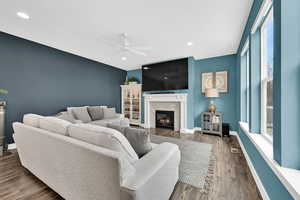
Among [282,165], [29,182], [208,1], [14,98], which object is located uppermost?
[208,1]

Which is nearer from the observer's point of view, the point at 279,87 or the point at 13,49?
the point at 279,87

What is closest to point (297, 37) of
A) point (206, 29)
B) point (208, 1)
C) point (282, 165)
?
point (282, 165)

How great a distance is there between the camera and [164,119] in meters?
4.78

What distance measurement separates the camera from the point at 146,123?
16.6 feet

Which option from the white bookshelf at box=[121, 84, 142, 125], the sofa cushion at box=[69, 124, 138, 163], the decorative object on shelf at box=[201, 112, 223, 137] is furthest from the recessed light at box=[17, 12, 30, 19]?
the decorative object on shelf at box=[201, 112, 223, 137]

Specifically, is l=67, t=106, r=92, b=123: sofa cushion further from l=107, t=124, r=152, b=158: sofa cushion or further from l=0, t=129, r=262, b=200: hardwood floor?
l=107, t=124, r=152, b=158: sofa cushion

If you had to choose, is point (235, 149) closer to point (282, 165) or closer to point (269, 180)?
point (269, 180)

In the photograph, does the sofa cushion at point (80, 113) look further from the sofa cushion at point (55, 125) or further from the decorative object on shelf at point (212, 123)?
the decorative object on shelf at point (212, 123)

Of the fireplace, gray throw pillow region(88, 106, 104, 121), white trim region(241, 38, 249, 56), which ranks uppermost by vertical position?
white trim region(241, 38, 249, 56)

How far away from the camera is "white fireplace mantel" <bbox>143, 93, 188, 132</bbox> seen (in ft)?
13.7

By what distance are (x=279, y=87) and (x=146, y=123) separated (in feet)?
14.3

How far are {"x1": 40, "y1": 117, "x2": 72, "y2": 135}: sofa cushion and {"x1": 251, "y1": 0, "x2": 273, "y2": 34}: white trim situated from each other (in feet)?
9.05

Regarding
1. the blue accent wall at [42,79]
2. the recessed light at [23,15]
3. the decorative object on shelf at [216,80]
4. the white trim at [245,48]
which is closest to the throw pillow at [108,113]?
the blue accent wall at [42,79]

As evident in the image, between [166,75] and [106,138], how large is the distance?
12.9 feet
